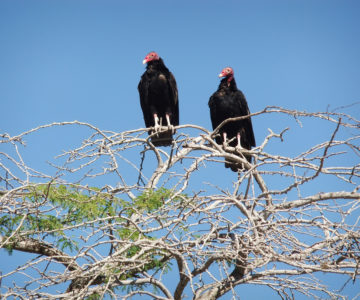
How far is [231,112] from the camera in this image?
5855 millimetres

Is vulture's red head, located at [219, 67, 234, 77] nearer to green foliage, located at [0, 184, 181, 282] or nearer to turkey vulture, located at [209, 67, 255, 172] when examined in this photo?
turkey vulture, located at [209, 67, 255, 172]

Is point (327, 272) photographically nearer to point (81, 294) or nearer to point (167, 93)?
point (81, 294)

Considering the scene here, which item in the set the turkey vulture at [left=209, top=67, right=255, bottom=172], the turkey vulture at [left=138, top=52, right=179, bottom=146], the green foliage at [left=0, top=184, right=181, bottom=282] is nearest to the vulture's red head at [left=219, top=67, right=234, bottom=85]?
the turkey vulture at [left=209, top=67, right=255, bottom=172]

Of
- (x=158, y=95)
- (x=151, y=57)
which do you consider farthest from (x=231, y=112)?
(x=151, y=57)

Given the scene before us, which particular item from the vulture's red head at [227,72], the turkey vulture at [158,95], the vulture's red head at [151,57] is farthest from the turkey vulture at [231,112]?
the vulture's red head at [151,57]

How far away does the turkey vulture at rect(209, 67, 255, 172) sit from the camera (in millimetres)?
5879

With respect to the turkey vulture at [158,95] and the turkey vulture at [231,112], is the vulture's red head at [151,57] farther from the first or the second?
the turkey vulture at [231,112]

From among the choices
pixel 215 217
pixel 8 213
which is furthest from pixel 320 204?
pixel 8 213

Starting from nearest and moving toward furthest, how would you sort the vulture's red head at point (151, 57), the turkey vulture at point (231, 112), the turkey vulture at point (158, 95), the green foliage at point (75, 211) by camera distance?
the green foliage at point (75, 211), the turkey vulture at point (231, 112), the turkey vulture at point (158, 95), the vulture's red head at point (151, 57)

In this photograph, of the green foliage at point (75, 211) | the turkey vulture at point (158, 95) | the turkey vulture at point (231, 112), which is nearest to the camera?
the green foliage at point (75, 211)

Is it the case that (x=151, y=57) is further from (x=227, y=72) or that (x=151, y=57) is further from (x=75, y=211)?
(x=75, y=211)

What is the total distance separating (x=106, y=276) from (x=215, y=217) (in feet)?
2.85

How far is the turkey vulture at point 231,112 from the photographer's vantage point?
5879 mm

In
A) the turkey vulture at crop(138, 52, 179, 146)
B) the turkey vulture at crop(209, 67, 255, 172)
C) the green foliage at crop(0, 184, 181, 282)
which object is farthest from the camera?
the turkey vulture at crop(138, 52, 179, 146)
